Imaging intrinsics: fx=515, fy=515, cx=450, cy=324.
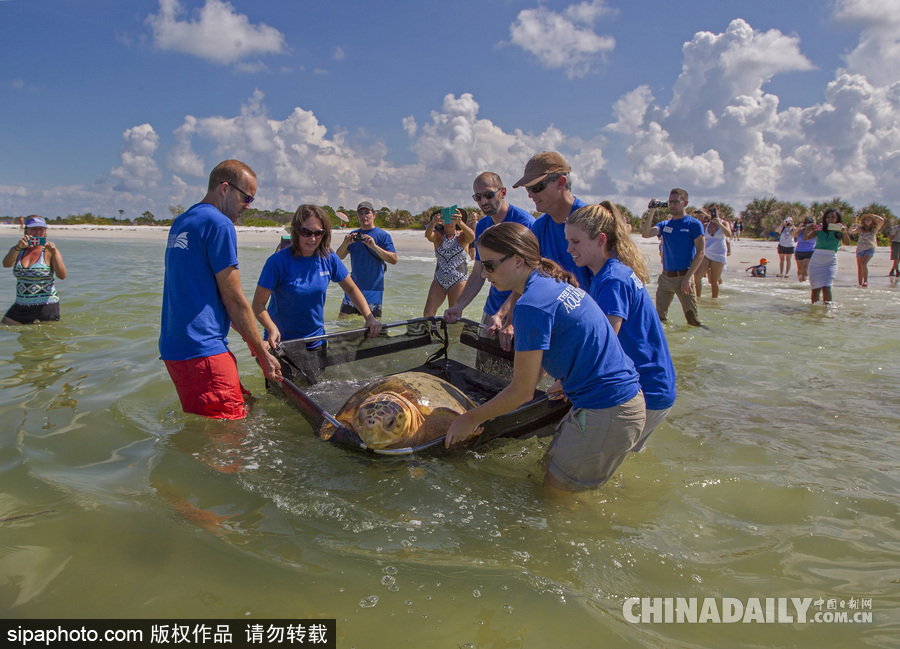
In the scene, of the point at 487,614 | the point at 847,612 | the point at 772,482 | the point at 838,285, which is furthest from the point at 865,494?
the point at 838,285

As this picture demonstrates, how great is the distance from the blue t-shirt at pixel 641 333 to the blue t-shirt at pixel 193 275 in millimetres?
2329

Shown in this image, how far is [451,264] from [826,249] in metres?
7.88

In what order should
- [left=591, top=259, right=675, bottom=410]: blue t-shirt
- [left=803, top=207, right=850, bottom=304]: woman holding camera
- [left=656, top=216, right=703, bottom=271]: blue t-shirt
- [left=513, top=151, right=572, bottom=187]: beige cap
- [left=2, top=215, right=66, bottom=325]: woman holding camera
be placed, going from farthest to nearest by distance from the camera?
1. [left=803, top=207, right=850, bottom=304]: woman holding camera
2. [left=656, top=216, right=703, bottom=271]: blue t-shirt
3. [left=2, top=215, right=66, bottom=325]: woman holding camera
4. [left=513, top=151, right=572, bottom=187]: beige cap
5. [left=591, top=259, right=675, bottom=410]: blue t-shirt

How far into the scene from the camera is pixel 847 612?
237 centimetres

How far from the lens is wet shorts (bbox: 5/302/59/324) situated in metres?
7.59

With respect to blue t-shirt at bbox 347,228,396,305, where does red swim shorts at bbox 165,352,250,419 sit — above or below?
below

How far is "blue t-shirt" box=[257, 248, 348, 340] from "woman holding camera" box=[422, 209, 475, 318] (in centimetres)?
177

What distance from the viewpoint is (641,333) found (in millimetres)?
3037

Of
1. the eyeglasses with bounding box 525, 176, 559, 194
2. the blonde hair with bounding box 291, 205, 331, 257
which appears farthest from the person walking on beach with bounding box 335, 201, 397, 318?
the eyeglasses with bounding box 525, 176, 559, 194

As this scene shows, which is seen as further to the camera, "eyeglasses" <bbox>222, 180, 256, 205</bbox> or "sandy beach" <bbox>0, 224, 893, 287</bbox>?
"sandy beach" <bbox>0, 224, 893, 287</bbox>

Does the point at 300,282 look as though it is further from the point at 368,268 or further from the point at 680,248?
the point at 680,248

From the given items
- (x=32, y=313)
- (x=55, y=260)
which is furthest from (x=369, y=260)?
(x=32, y=313)

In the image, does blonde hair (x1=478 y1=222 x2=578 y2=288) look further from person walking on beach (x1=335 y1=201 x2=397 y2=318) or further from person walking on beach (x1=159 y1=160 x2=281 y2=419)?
person walking on beach (x1=335 y1=201 x2=397 y2=318)

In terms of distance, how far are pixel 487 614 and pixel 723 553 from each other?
140cm
